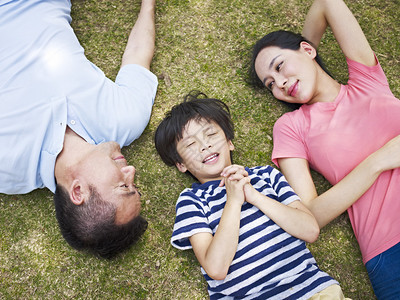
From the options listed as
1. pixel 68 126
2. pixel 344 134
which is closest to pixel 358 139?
pixel 344 134

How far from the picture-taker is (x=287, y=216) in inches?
96.7

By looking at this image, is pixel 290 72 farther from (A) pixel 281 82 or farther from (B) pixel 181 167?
(B) pixel 181 167

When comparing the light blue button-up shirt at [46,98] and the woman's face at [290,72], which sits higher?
the woman's face at [290,72]

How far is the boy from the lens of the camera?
2402 millimetres

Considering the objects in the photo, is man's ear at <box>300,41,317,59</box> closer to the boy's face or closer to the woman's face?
the woman's face

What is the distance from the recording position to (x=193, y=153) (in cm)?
274

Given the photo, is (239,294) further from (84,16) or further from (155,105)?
(84,16)

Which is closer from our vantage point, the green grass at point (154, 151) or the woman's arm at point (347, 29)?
the green grass at point (154, 151)

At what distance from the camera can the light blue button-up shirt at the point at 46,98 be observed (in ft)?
8.91

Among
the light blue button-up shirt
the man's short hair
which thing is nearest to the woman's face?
the light blue button-up shirt

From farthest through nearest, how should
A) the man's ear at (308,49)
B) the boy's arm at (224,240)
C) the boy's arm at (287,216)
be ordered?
1. the man's ear at (308,49)
2. the boy's arm at (287,216)
3. the boy's arm at (224,240)

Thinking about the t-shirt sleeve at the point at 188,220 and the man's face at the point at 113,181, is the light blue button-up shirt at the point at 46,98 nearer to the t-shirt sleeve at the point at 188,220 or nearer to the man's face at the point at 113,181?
the man's face at the point at 113,181

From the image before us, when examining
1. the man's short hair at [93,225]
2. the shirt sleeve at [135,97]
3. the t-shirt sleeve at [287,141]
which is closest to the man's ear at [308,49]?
the t-shirt sleeve at [287,141]

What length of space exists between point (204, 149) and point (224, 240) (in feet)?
2.30
